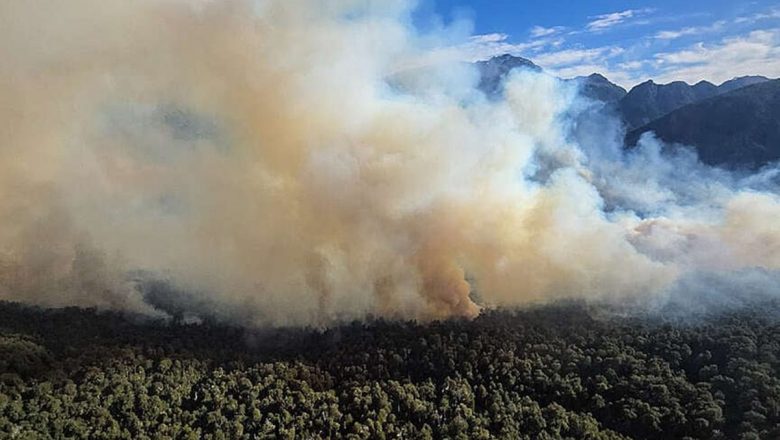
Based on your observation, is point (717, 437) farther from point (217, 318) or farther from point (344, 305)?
point (217, 318)

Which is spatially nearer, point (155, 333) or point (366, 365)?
point (366, 365)

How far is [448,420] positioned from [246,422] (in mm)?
18375

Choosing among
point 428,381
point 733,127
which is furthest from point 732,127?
point 428,381

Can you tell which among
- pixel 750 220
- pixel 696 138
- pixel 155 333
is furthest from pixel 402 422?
pixel 696 138

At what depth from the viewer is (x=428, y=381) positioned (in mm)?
68688

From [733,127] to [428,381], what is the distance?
5518 inches

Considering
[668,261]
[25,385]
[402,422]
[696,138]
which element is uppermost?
[696,138]

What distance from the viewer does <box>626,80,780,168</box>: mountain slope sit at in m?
165

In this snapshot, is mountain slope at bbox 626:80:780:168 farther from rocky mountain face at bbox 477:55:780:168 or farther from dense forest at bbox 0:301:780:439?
dense forest at bbox 0:301:780:439

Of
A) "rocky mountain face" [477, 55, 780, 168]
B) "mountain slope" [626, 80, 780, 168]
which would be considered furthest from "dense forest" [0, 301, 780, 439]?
"mountain slope" [626, 80, 780, 168]

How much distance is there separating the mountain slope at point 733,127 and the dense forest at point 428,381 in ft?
347

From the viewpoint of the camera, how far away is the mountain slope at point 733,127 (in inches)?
6496

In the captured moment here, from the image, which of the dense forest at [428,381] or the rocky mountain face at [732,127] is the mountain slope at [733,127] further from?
the dense forest at [428,381]

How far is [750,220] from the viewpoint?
9444 centimetres
